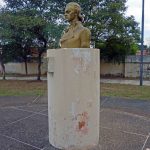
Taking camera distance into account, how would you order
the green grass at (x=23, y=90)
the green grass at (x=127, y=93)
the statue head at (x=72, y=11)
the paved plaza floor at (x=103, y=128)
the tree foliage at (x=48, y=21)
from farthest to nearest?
1. the tree foliage at (x=48, y=21)
2. the green grass at (x=23, y=90)
3. the green grass at (x=127, y=93)
4. the paved plaza floor at (x=103, y=128)
5. the statue head at (x=72, y=11)

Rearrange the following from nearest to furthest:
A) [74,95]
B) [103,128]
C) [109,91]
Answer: [74,95]
[103,128]
[109,91]

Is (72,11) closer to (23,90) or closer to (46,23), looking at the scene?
(23,90)

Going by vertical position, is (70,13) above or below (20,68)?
above

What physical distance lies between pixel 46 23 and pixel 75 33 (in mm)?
12087

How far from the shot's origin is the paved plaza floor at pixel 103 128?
16.1ft

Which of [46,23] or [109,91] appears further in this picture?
[46,23]

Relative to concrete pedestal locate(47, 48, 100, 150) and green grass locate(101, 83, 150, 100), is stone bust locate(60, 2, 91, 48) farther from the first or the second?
green grass locate(101, 83, 150, 100)

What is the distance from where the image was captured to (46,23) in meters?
16.4

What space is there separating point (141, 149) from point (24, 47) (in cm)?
1642

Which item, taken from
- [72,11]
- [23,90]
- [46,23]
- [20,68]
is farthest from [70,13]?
[20,68]

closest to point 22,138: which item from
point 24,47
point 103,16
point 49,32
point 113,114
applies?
point 113,114

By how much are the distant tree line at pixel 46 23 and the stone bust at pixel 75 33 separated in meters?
11.5

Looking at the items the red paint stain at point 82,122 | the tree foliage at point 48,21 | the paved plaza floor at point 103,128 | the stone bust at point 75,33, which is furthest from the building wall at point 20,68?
the red paint stain at point 82,122

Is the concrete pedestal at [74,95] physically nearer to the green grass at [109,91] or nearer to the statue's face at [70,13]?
the statue's face at [70,13]
